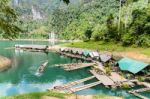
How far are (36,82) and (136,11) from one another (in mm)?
31377

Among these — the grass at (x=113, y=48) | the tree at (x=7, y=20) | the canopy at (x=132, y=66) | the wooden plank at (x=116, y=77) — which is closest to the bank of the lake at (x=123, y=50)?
the grass at (x=113, y=48)

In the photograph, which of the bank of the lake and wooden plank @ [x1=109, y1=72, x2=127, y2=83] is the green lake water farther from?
the bank of the lake

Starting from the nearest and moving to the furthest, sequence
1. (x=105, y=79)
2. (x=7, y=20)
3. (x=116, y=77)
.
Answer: (x=7, y=20) < (x=105, y=79) < (x=116, y=77)

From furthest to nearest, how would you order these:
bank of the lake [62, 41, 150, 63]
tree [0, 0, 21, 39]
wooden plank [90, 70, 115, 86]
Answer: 1. bank of the lake [62, 41, 150, 63]
2. wooden plank [90, 70, 115, 86]
3. tree [0, 0, 21, 39]

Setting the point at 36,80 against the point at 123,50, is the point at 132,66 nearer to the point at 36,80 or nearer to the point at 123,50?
the point at 36,80

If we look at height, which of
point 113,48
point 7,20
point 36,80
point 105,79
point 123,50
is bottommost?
point 36,80

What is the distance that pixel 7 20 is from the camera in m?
10.7

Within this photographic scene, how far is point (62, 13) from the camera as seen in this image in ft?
469

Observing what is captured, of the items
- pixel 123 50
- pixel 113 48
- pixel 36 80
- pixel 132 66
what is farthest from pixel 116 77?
pixel 113 48

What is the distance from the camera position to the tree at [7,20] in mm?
10320

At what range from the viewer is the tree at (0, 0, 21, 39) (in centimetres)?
1032

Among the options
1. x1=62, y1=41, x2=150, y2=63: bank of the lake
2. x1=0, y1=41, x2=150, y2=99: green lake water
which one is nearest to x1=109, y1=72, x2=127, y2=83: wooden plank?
x1=0, y1=41, x2=150, y2=99: green lake water

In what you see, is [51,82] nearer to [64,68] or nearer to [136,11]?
[64,68]

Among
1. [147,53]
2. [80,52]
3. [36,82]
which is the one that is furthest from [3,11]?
[80,52]
